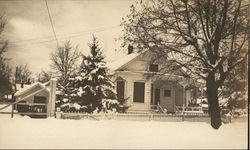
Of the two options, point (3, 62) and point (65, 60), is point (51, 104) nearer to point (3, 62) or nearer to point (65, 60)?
point (65, 60)

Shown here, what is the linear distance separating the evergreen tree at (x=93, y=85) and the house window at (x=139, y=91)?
94cm

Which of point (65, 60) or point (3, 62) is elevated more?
point (65, 60)

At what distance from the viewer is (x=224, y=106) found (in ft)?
21.4

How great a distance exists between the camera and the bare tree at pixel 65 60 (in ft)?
17.8

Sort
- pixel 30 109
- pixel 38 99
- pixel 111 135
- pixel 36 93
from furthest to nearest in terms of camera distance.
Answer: pixel 38 99, pixel 36 93, pixel 30 109, pixel 111 135

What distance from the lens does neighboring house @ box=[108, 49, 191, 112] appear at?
6.73 metres

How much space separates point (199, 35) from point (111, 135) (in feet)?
9.47

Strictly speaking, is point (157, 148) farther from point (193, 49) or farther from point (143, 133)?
point (193, 49)

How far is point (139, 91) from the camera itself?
25.1 ft

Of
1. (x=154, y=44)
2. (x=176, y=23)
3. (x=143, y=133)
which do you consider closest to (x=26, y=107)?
(x=143, y=133)

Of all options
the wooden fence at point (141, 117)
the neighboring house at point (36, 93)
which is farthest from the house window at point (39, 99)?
the wooden fence at point (141, 117)

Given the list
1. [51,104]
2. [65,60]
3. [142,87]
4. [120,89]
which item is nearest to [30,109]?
[51,104]

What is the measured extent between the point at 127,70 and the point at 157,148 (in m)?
3.69

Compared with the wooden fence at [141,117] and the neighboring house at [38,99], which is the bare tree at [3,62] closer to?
the neighboring house at [38,99]
